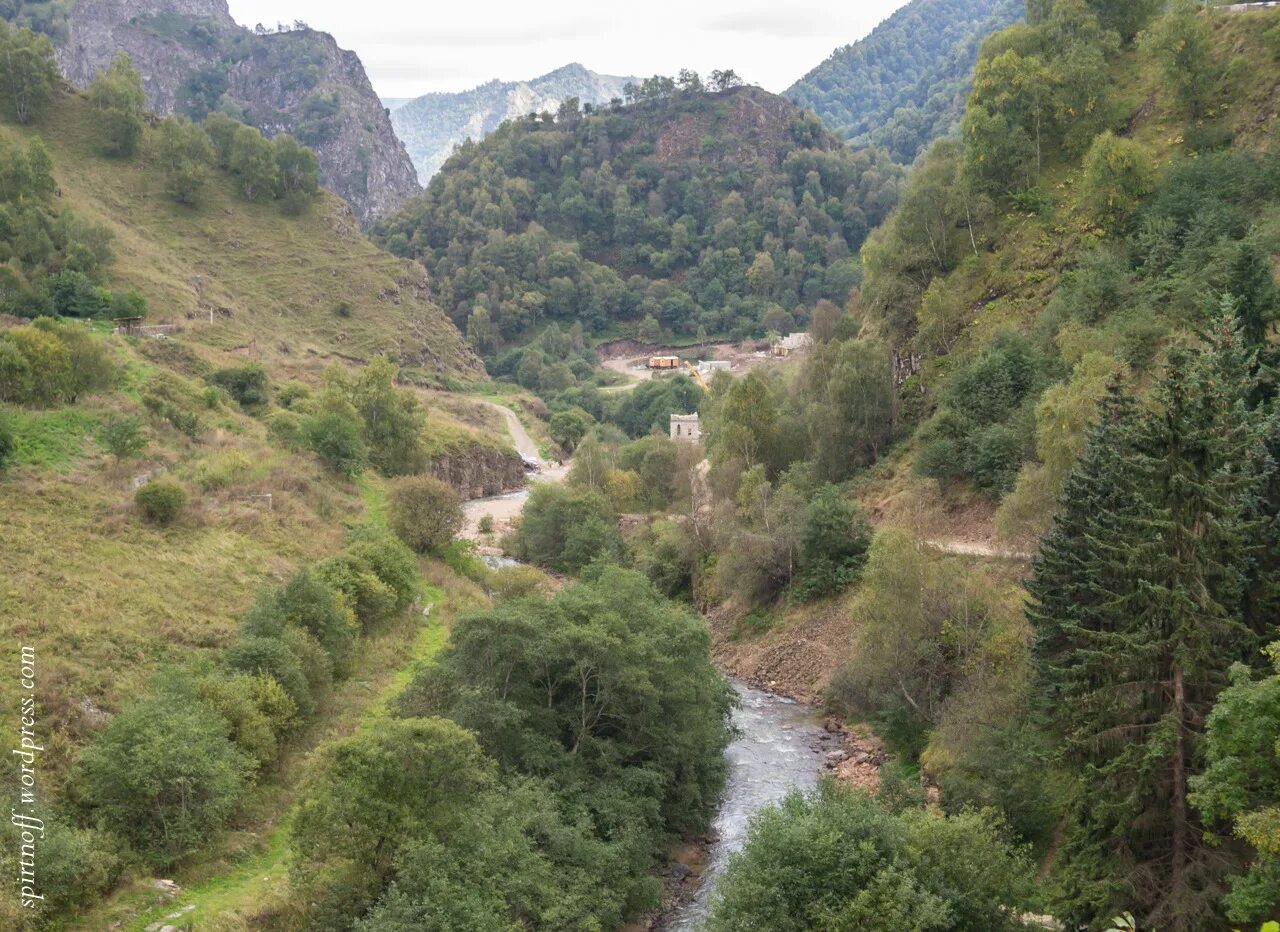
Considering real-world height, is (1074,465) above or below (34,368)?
below

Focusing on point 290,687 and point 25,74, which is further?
point 25,74

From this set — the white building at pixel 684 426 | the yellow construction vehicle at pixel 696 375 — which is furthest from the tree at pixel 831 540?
the yellow construction vehicle at pixel 696 375

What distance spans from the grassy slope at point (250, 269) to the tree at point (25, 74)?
5.46ft

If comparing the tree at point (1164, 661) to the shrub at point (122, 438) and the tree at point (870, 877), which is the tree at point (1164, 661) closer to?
the tree at point (870, 877)

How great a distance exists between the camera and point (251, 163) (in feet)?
357

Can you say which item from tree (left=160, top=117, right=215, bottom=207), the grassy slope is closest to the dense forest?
the grassy slope

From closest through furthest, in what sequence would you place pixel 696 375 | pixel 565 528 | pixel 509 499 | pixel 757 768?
pixel 757 768, pixel 565 528, pixel 509 499, pixel 696 375

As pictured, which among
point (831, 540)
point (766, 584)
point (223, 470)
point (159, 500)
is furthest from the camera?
point (766, 584)

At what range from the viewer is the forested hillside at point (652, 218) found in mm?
156750

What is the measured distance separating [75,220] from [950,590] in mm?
69425

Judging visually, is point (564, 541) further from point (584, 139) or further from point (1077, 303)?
point (584, 139)

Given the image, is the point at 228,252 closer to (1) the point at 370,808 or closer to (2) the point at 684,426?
(2) the point at 684,426

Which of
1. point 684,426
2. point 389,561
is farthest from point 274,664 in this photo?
point 684,426

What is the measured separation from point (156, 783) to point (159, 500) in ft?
56.0
